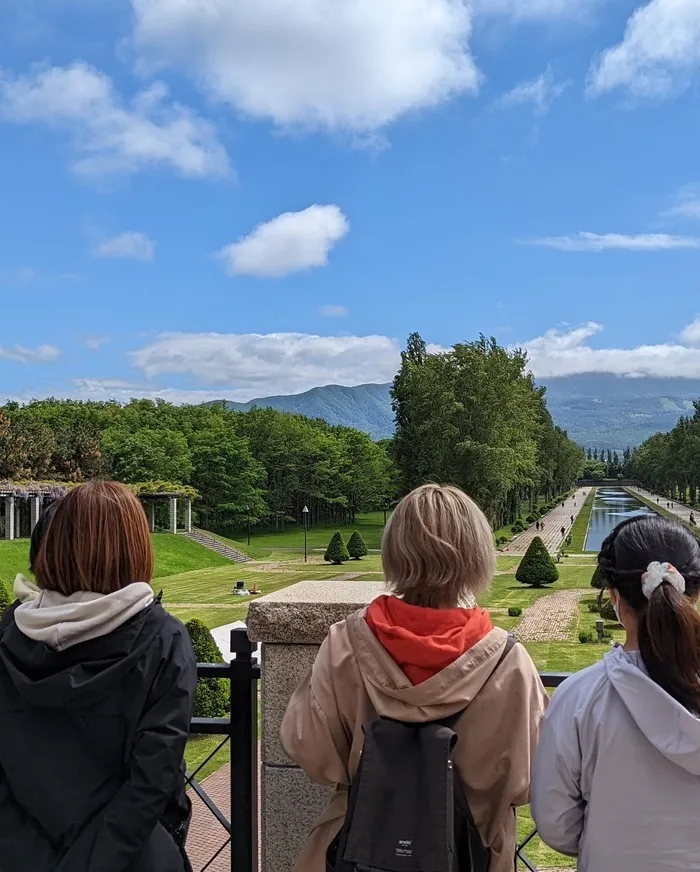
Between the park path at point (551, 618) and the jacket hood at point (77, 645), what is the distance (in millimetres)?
16763

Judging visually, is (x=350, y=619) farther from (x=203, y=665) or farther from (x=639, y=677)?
(x=203, y=665)

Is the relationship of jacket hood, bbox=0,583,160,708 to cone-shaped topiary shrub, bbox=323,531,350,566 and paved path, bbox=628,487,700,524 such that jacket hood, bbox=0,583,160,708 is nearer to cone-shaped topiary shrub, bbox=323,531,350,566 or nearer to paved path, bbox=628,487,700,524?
cone-shaped topiary shrub, bbox=323,531,350,566

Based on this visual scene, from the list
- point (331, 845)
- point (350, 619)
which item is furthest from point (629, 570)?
point (331, 845)

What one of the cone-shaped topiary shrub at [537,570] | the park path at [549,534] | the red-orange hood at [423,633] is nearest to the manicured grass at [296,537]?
the park path at [549,534]

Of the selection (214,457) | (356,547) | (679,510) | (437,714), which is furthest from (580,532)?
(437,714)

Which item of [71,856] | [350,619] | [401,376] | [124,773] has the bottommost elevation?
[71,856]

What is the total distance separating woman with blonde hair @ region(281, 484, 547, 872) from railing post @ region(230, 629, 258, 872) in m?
0.67

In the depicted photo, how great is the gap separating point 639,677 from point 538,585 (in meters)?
28.0

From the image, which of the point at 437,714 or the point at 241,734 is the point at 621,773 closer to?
the point at 437,714

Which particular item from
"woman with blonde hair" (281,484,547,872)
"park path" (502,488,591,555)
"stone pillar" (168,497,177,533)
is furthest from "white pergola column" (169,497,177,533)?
"woman with blonde hair" (281,484,547,872)

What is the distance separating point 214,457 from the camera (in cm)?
5903

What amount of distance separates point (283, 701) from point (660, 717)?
1.23 metres

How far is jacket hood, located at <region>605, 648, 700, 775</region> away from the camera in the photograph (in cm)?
163

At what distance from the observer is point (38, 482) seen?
47562 millimetres
